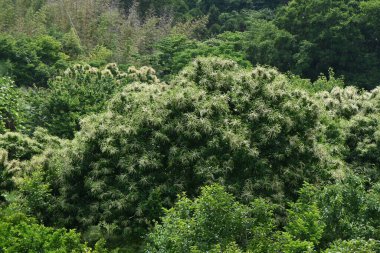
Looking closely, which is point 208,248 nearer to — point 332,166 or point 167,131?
point 167,131

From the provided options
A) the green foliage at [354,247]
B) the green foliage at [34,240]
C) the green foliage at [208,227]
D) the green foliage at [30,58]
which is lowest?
the green foliage at [30,58]

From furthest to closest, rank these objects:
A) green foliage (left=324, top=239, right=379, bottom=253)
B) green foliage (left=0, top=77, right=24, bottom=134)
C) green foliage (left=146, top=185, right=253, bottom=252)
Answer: green foliage (left=0, top=77, right=24, bottom=134) → green foliage (left=146, top=185, right=253, bottom=252) → green foliage (left=324, top=239, right=379, bottom=253)

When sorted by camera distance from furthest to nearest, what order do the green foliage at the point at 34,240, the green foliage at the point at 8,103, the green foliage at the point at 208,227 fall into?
the green foliage at the point at 8,103
the green foliage at the point at 34,240
the green foliage at the point at 208,227

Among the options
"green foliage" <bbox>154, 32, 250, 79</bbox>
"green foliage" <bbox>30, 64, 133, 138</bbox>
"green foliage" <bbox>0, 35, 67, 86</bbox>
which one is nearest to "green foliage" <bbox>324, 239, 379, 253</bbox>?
"green foliage" <bbox>30, 64, 133, 138</bbox>

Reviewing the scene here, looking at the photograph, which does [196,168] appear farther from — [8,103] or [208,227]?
[8,103]

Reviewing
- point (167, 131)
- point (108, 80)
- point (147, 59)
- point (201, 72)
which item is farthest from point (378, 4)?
point (167, 131)

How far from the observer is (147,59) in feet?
89.4

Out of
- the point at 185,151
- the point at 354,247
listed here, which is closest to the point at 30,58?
the point at 185,151

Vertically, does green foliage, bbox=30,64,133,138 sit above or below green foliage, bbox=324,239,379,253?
below

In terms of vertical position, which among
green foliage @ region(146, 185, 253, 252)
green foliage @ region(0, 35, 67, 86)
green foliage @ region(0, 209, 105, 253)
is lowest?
green foliage @ region(0, 35, 67, 86)

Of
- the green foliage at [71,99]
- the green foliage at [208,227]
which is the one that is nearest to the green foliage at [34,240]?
the green foliage at [208,227]

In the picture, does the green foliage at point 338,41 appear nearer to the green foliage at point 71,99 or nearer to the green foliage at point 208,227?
the green foliage at point 71,99

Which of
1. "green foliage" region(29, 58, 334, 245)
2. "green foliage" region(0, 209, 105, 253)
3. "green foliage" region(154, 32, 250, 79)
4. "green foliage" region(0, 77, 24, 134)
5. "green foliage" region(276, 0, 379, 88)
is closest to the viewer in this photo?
"green foliage" region(0, 209, 105, 253)

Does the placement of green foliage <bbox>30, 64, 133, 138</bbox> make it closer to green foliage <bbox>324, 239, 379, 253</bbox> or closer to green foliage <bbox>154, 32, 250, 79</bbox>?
green foliage <bbox>154, 32, 250, 79</bbox>
